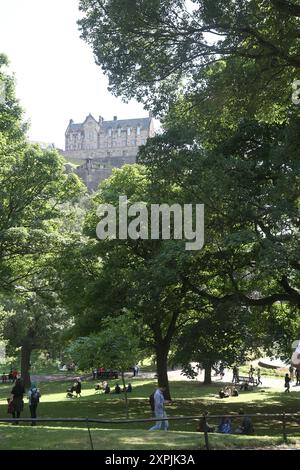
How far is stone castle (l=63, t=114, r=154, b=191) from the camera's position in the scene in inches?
6924

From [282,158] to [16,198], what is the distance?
13154mm

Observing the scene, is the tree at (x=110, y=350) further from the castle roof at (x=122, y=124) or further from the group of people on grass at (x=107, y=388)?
the castle roof at (x=122, y=124)

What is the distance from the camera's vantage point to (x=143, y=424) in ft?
61.9

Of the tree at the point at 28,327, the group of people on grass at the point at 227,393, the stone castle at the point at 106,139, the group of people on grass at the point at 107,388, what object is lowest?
the group of people on grass at the point at 107,388

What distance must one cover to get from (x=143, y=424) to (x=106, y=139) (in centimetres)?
16839

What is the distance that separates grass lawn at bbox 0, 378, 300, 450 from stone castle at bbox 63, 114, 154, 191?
134 meters

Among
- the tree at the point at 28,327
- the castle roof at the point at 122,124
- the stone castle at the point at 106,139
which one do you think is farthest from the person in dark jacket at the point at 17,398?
the castle roof at the point at 122,124

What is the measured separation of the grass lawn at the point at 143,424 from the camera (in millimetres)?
11469

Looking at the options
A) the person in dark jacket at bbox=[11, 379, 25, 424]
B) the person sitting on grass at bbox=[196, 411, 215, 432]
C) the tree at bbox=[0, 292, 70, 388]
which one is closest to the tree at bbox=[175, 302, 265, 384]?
the person sitting on grass at bbox=[196, 411, 215, 432]

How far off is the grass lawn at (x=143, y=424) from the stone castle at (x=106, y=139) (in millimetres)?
133944

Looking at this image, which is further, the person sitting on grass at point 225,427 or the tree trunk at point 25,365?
the tree trunk at point 25,365

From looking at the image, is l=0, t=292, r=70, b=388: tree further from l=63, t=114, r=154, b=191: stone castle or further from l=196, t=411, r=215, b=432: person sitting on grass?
l=63, t=114, r=154, b=191: stone castle

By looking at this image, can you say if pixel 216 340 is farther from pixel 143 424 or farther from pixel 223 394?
pixel 143 424

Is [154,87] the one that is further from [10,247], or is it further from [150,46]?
[10,247]
